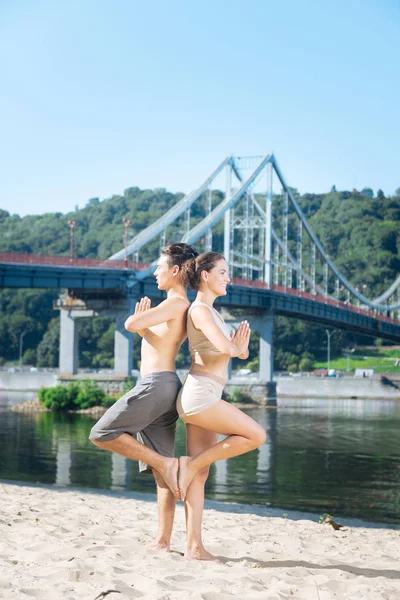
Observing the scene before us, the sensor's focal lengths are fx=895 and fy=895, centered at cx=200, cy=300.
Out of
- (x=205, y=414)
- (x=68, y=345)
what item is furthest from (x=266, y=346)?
(x=205, y=414)

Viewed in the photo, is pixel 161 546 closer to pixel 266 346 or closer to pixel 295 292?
pixel 295 292

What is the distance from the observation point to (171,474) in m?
5.69

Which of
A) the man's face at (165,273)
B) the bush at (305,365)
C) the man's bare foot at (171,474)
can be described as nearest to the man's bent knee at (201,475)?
the man's bare foot at (171,474)

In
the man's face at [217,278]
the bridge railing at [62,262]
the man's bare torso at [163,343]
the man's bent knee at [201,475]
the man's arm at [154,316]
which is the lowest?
the man's bent knee at [201,475]

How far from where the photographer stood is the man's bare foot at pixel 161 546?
584cm

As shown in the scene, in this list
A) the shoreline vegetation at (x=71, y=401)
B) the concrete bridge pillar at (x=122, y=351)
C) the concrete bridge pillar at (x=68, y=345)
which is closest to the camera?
the shoreline vegetation at (x=71, y=401)

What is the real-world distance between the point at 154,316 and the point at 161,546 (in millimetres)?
1509

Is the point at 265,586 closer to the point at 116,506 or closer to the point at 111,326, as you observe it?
the point at 116,506

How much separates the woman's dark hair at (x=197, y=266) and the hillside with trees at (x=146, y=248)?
214 ft

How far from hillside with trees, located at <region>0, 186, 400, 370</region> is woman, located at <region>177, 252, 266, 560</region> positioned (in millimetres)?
65261

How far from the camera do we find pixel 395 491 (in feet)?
51.0

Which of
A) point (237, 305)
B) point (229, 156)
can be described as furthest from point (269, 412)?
point (229, 156)

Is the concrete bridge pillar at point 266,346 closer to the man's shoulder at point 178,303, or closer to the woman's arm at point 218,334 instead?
the man's shoulder at point 178,303

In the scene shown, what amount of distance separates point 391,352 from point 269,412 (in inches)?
1579
